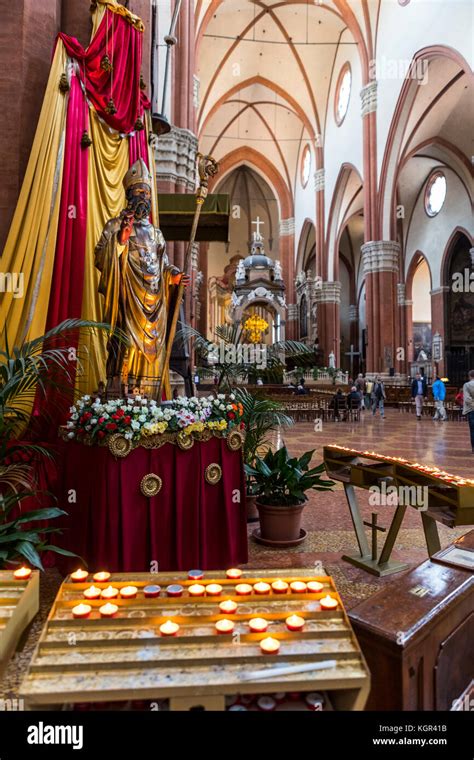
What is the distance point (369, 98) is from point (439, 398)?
12.4 metres

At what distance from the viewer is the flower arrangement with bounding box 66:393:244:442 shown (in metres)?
2.71

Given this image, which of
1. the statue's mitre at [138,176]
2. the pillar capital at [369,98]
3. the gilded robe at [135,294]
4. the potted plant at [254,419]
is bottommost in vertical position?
the potted plant at [254,419]

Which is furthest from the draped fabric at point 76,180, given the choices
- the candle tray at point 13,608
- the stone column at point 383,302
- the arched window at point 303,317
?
the arched window at point 303,317

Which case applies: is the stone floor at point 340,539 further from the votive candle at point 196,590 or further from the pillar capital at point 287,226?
the pillar capital at point 287,226

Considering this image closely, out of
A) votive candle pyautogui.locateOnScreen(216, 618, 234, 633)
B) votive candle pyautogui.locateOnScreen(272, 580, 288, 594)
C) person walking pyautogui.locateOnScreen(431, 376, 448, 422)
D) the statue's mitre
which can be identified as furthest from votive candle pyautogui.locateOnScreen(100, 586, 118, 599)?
person walking pyautogui.locateOnScreen(431, 376, 448, 422)

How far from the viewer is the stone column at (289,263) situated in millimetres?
27292

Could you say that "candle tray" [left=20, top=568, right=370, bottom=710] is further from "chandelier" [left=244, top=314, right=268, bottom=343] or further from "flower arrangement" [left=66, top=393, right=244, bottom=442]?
"chandelier" [left=244, top=314, right=268, bottom=343]

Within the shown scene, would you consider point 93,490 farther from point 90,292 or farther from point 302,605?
point 90,292

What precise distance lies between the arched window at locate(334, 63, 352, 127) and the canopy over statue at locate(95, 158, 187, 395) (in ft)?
68.0

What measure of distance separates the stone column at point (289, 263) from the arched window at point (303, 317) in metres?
0.70

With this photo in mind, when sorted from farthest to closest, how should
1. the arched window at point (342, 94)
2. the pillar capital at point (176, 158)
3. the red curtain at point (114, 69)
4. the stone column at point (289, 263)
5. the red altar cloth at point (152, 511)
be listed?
the stone column at point (289, 263), the arched window at point (342, 94), the pillar capital at point (176, 158), the red curtain at point (114, 69), the red altar cloth at point (152, 511)

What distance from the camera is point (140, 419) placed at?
2.75 metres

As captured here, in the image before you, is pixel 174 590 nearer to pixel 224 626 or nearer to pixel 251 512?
pixel 224 626

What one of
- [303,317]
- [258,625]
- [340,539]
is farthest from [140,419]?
[303,317]
